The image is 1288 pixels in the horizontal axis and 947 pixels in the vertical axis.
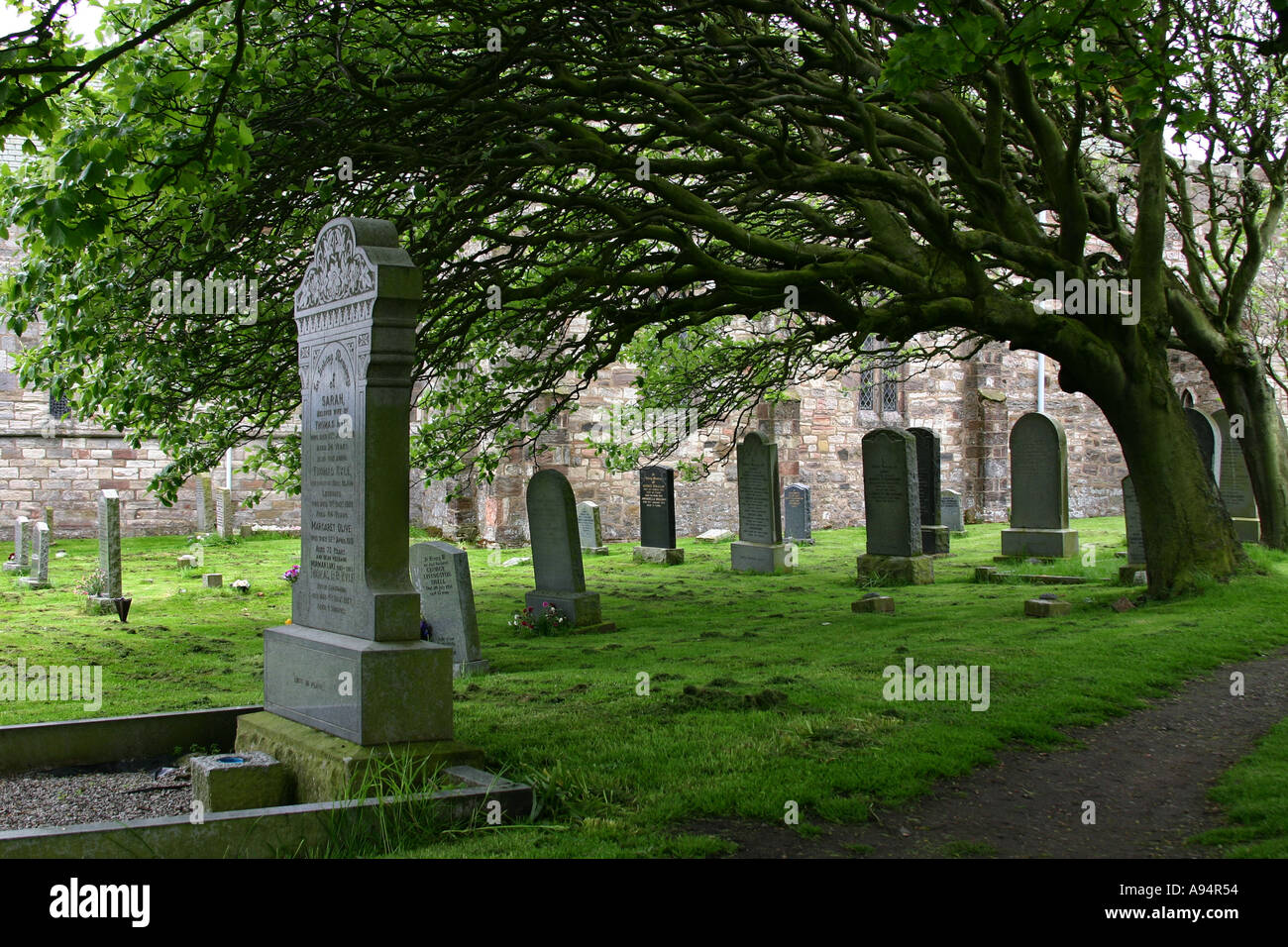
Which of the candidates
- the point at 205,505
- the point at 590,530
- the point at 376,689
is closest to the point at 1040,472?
the point at 590,530

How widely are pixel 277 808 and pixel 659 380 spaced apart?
9.88 m

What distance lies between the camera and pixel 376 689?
198 inches

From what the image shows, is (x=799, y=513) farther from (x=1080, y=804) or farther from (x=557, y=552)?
(x=1080, y=804)

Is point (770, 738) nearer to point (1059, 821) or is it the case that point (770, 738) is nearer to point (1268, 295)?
point (1059, 821)

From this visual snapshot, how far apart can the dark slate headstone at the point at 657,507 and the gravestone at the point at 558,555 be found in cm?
642

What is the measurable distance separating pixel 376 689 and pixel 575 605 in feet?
21.6

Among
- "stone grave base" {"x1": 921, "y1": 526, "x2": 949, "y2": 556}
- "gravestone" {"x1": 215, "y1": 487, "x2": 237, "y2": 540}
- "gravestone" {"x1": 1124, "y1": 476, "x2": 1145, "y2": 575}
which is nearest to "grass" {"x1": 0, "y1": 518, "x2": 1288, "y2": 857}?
"gravestone" {"x1": 1124, "y1": 476, "x2": 1145, "y2": 575}

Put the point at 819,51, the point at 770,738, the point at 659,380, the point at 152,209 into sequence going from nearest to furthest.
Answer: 1. the point at 770,738
2. the point at 152,209
3. the point at 819,51
4. the point at 659,380

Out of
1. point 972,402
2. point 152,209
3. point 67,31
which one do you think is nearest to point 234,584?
point 152,209

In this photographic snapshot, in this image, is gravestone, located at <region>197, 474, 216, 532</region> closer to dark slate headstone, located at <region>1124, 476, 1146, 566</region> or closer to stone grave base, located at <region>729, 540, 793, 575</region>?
stone grave base, located at <region>729, 540, 793, 575</region>

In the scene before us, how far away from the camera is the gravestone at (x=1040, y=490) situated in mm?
16219

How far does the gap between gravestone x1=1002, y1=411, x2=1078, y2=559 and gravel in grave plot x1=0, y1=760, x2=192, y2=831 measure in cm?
1368

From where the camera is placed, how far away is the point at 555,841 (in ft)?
14.0
